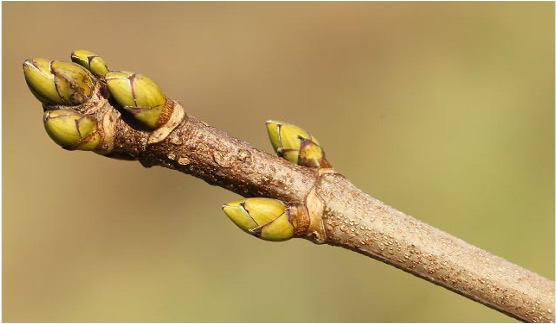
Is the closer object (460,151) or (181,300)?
(181,300)

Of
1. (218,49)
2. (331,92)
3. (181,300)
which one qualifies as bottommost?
(181,300)

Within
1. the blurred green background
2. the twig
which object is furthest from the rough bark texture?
the blurred green background

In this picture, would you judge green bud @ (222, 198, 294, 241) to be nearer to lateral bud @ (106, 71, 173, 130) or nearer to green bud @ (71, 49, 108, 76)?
lateral bud @ (106, 71, 173, 130)

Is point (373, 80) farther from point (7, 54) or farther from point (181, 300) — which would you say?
point (7, 54)

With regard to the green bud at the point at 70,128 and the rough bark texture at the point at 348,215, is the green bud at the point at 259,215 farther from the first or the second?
the green bud at the point at 70,128

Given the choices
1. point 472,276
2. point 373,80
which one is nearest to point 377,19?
point 373,80

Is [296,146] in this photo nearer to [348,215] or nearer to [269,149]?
[348,215]

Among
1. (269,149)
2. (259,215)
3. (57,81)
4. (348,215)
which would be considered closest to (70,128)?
(57,81)
